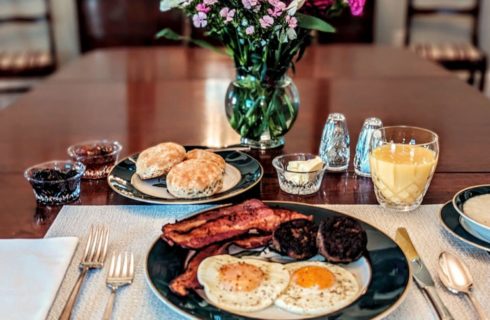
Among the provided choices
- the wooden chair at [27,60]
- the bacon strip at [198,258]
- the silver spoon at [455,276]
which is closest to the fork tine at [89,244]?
the bacon strip at [198,258]

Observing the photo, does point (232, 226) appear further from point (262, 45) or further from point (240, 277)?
point (262, 45)

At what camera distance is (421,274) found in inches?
38.7

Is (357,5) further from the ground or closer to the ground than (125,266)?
further from the ground

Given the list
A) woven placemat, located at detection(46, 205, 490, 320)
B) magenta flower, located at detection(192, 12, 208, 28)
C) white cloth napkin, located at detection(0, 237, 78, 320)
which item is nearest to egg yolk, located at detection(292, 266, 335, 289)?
woven placemat, located at detection(46, 205, 490, 320)

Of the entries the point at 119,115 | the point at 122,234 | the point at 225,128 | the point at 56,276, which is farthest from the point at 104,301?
the point at 119,115

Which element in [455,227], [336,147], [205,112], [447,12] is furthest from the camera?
[447,12]

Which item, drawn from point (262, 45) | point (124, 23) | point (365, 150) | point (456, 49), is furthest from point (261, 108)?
point (456, 49)

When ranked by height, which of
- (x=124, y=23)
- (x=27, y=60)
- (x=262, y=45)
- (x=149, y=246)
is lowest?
(x=27, y=60)

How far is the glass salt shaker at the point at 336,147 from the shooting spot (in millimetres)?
1424

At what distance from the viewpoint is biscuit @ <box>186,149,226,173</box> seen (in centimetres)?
131

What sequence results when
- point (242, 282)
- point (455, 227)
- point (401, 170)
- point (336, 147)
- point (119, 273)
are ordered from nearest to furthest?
point (242, 282), point (119, 273), point (455, 227), point (401, 170), point (336, 147)

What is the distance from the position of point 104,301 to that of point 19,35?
3.92 meters

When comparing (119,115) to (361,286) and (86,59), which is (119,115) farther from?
(361,286)

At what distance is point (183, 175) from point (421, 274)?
1.63 ft
